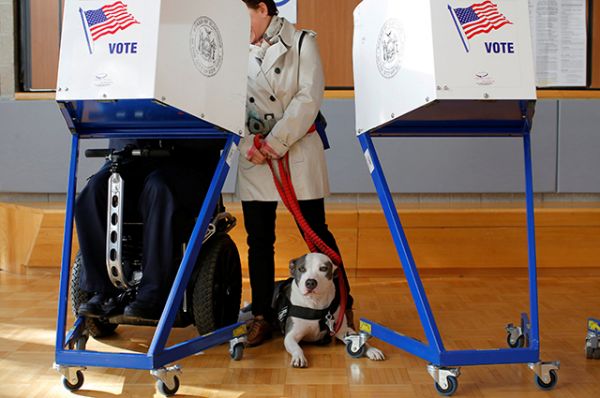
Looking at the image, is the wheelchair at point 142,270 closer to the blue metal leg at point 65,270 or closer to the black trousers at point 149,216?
the black trousers at point 149,216

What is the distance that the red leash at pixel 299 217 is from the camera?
8.96 feet

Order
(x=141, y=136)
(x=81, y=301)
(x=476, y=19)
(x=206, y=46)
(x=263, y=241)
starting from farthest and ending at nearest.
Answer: (x=263, y=241) → (x=81, y=301) → (x=141, y=136) → (x=206, y=46) → (x=476, y=19)

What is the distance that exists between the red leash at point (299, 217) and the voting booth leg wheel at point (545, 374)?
720mm

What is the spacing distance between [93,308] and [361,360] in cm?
87

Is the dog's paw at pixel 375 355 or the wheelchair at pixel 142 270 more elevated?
the wheelchair at pixel 142 270

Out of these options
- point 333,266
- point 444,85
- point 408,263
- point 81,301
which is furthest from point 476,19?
point 81,301

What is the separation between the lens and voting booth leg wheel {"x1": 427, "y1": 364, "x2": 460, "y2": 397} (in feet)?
7.11

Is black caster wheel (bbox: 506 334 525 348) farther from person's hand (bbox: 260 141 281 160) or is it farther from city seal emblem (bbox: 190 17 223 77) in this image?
city seal emblem (bbox: 190 17 223 77)

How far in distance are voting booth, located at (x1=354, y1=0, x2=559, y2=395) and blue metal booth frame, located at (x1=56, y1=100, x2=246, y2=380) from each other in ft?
1.64

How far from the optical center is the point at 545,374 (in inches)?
87.4

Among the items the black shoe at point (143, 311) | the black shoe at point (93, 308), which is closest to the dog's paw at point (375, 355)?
the black shoe at point (143, 311)

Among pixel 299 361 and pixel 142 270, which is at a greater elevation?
pixel 142 270

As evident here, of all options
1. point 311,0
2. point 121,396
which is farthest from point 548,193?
point 121,396

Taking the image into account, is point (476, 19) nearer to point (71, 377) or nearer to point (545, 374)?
point (545, 374)
